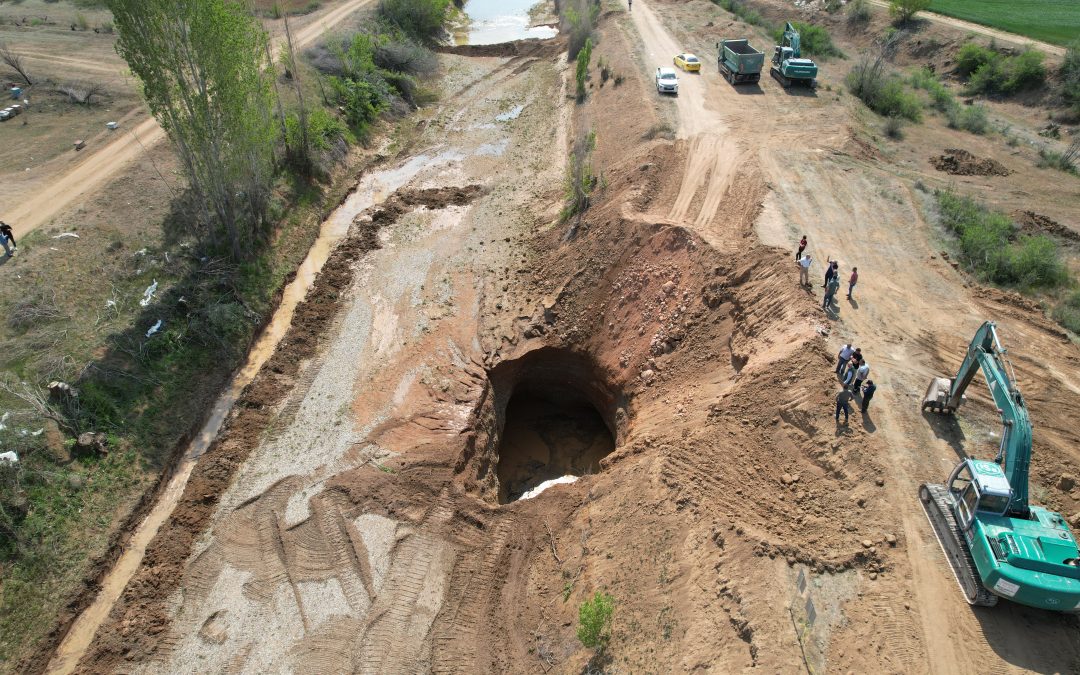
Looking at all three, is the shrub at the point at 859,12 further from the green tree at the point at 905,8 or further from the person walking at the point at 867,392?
the person walking at the point at 867,392

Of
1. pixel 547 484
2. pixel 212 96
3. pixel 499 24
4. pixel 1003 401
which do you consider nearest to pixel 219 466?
pixel 547 484

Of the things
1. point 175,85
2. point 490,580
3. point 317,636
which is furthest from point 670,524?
point 175,85

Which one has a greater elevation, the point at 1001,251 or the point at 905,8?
the point at 905,8

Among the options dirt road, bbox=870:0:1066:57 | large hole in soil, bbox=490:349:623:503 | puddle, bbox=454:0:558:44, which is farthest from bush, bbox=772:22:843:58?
large hole in soil, bbox=490:349:623:503

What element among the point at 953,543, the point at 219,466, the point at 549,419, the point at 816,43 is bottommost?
the point at 549,419

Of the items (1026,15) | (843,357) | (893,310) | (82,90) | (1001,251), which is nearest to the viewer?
(843,357)

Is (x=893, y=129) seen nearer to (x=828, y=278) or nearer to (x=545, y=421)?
(x=828, y=278)

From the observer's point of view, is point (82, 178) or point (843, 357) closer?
point (843, 357)
